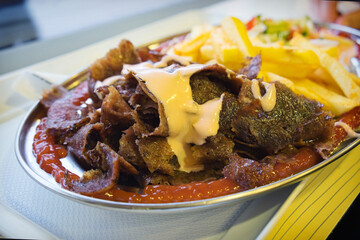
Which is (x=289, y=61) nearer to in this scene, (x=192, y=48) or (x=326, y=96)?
(x=326, y=96)

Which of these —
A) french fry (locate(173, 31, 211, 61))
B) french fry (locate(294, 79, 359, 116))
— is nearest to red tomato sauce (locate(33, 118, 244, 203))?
french fry (locate(294, 79, 359, 116))

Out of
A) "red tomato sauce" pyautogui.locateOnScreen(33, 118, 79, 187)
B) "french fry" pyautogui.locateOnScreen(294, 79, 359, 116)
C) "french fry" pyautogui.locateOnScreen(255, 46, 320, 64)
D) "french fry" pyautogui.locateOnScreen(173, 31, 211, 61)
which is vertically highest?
"french fry" pyautogui.locateOnScreen(173, 31, 211, 61)

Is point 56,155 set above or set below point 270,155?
above

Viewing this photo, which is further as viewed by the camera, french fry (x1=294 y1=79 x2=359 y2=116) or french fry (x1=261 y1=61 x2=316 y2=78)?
french fry (x1=261 y1=61 x2=316 y2=78)

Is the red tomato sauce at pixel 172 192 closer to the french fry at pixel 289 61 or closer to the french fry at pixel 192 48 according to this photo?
the french fry at pixel 289 61

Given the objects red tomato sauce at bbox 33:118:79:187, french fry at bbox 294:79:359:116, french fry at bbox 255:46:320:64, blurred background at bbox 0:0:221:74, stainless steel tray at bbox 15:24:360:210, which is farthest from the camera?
blurred background at bbox 0:0:221:74

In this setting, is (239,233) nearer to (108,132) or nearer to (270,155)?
(270,155)

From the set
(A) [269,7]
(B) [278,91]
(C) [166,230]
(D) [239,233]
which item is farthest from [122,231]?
(A) [269,7]

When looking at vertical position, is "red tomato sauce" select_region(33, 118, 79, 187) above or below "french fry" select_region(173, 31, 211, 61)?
below

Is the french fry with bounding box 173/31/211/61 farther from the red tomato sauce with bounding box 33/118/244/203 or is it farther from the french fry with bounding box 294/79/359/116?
the red tomato sauce with bounding box 33/118/244/203

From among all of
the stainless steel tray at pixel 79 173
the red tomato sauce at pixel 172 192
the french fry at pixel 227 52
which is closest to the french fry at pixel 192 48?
the french fry at pixel 227 52

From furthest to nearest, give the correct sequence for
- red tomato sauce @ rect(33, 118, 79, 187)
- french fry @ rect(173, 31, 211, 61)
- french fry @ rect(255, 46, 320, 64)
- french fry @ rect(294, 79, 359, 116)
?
french fry @ rect(173, 31, 211, 61) < french fry @ rect(255, 46, 320, 64) < french fry @ rect(294, 79, 359, 116) < red tomato sauce @ rect(33, 118, 79, 187)
